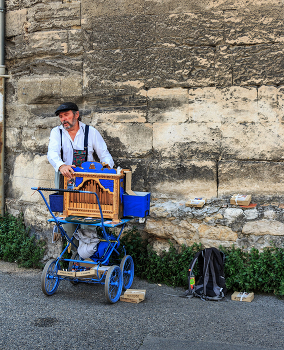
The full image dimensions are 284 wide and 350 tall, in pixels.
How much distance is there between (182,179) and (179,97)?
1.08m

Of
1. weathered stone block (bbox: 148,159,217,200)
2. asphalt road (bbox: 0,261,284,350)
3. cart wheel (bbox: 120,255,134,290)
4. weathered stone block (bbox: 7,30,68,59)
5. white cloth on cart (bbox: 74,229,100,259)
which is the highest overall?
weathered stone block (bbox: 7,30,68,59)

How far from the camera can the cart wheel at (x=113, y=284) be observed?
14.0ft

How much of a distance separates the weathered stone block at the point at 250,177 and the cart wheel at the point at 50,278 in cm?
227

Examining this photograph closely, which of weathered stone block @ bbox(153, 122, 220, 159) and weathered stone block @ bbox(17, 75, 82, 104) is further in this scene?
weathered stone block @ bbox(17, 75, 82, 104)

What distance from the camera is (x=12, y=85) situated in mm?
6473

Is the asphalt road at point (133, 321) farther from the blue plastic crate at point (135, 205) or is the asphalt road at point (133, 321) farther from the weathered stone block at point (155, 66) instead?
the weathered stone block at point (155, 66)

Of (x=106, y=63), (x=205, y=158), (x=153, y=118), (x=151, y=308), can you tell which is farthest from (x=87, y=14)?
(x=151, y=308)

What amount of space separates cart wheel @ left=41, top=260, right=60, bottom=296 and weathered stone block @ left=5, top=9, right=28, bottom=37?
12.1 feet

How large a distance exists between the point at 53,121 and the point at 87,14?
158 cm

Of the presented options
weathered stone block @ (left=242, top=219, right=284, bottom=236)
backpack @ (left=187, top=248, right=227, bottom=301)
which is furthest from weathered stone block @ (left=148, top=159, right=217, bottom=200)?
backpack @ (left=187, top=248, right=227, bottom=301)

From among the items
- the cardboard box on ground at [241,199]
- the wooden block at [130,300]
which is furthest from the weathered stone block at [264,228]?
the wooden block at [130,300]

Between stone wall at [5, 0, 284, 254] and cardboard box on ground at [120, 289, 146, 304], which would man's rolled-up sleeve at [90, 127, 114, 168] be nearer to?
stone wall at [5, 0, 284, 254]

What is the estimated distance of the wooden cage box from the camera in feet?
14.5

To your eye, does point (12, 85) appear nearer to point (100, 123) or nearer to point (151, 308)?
point (100, 123)
